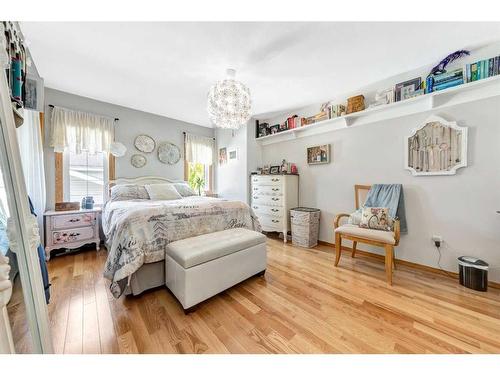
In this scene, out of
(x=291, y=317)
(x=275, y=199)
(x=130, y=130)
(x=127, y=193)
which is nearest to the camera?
(x=291, y=317)

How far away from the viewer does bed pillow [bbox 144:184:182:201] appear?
10.2 feet

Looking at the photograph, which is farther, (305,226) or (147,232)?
(305,226)

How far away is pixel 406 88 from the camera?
7.55ft

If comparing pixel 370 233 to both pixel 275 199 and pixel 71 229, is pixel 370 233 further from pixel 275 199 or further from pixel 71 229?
pixel 71 229

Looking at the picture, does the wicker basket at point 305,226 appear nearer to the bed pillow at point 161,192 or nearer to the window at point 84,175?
the bed pillow at point 161,192

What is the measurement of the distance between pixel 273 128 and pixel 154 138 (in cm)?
243

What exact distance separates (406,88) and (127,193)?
4126 mm

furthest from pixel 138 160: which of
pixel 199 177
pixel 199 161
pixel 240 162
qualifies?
pixel 240 162

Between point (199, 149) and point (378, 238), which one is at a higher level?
point (199, 149)

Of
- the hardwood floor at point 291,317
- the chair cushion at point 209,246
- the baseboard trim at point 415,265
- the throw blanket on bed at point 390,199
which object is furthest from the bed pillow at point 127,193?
the throw blanket on bed at point 390,199

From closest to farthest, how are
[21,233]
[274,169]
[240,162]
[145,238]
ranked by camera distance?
[21,233] → [145,238] → [274,169] → [240,162]

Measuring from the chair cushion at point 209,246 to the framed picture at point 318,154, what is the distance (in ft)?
6.00
